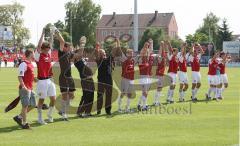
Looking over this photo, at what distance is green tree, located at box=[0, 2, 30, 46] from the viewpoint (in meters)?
158

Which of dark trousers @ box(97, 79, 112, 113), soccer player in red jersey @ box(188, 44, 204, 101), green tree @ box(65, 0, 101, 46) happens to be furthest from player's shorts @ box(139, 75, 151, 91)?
green tree @ box(65, 0, 101, 46)

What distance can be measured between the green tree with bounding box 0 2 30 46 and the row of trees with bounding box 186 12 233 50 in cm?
5567

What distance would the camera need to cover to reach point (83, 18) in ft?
508

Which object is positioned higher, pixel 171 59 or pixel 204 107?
pixel 171 59

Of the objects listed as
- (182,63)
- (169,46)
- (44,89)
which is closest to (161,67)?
(169,46)

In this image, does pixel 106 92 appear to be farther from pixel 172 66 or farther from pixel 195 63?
pixel 195 63

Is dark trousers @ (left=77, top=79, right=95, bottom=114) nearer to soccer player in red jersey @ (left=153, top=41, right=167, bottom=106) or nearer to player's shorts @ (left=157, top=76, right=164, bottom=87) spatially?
soccer player in red jersey @ (left=153, top=41, right=167, bottom=106)

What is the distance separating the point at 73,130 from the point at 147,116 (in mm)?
3598

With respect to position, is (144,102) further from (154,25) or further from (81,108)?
(154,25)

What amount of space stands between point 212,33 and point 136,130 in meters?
142

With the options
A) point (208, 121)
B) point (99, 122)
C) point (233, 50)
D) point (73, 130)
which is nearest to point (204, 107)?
point (208, 121)

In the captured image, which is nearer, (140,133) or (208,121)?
(140,133)

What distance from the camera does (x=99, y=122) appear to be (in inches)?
586

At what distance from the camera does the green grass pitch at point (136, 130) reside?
1169cm
